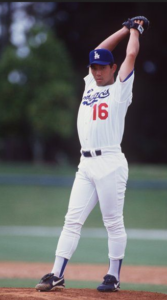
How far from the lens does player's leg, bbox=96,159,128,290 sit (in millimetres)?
5711

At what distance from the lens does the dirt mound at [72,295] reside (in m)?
5.19

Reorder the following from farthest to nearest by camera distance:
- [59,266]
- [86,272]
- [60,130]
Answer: [60,130] → [86,272] → [59,266]

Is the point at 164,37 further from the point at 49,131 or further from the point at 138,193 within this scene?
the point at 138,193

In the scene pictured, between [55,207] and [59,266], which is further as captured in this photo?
[55,207]

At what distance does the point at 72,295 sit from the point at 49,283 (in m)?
0.35

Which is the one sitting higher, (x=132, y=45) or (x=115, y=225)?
(x=132, y=45)

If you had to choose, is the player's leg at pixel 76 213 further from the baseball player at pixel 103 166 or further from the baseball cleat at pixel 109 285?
the baseball cleat at pixel 109 285

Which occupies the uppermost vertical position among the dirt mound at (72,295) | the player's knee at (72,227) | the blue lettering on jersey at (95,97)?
the blue lettering on jersey at (95,97)

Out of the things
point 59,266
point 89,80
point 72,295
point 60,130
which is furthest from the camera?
point 60,130

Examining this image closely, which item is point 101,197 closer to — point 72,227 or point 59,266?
point 72,227

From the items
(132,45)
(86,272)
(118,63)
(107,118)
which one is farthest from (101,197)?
(118,63)

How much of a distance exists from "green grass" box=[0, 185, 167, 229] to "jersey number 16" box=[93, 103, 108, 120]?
1191 cm

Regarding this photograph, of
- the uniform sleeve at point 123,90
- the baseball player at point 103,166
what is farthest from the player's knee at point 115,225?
the uniform sleeve at point 123,90

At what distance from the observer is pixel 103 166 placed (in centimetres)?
572
